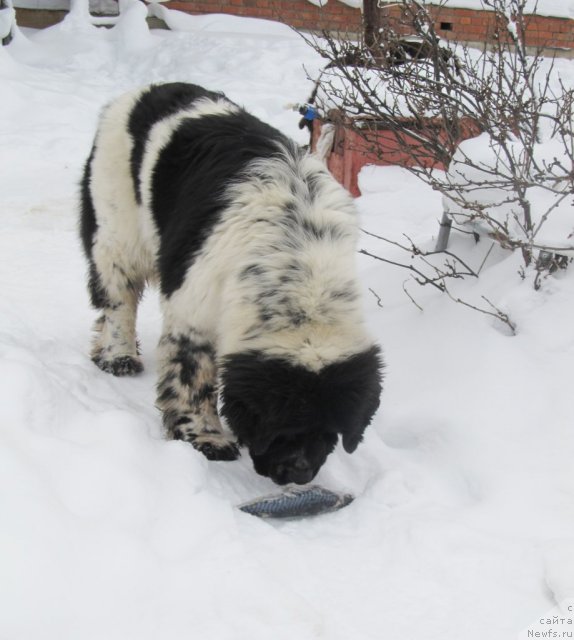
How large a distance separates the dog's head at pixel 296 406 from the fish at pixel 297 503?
0.06 m

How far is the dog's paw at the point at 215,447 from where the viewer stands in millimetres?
3641

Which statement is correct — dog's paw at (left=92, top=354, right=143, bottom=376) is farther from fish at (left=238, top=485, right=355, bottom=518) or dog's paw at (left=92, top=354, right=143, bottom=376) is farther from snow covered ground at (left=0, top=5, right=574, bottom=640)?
fish at (left=238, top=485, right=355, bottom=518)

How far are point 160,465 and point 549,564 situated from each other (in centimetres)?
151

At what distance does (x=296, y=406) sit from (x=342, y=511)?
54 cm

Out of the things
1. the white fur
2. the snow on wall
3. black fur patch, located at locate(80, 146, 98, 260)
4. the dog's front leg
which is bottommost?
the dog's front leg

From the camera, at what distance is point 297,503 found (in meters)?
3.12

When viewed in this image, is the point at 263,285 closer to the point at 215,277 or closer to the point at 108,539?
the point at 215,277

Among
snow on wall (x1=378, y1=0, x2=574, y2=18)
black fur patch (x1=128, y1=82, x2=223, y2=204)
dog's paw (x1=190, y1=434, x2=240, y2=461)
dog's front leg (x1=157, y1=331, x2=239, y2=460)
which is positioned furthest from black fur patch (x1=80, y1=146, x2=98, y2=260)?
snow on wall (x1=378, y1=0, x2=574, y2=18)

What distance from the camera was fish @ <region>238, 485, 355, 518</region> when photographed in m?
3.07

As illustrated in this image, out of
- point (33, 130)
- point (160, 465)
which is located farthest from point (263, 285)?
point (33, 130)

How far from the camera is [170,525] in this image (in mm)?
2834

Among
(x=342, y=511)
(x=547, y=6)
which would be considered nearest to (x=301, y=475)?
(x=342, y=511)

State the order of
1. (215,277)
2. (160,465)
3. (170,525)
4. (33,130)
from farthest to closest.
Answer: (33,130), (215,277), (160,465), (170,525)

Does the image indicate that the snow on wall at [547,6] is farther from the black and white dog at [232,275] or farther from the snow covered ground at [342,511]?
the black and white dog at [232,275]
